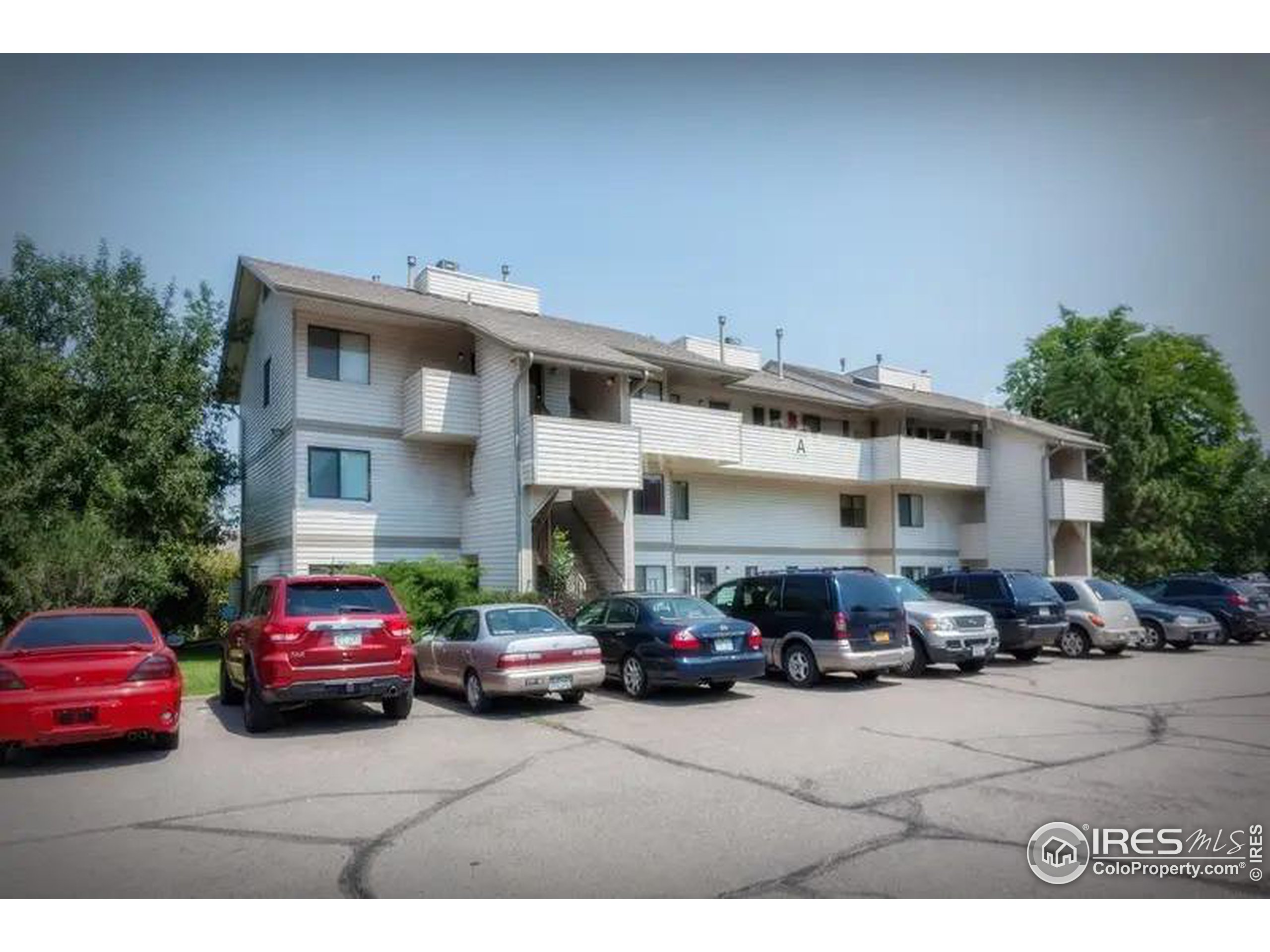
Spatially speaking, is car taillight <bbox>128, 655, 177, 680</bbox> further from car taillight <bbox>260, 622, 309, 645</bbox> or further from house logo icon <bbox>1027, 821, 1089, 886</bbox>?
house logo icon <bbox>1027, 821, 1089, 886</bbox>

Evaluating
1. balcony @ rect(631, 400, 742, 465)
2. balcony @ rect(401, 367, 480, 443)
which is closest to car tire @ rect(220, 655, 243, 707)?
balcony @ rect(401, 367, 480, 443)

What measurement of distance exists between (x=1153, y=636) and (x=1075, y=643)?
120 inches

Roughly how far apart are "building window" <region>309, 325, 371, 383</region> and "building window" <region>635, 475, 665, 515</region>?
8.60 meters

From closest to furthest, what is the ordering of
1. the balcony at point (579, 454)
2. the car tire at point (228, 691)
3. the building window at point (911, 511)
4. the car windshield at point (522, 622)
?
the car windshield at point (522, 622), the car tire at point (228, 691), the balcony at point (579, 454), the building window at point (911, 511)

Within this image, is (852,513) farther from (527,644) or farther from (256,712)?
(256,712)

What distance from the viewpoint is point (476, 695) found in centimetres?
1268

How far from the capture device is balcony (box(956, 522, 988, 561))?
1416 inches

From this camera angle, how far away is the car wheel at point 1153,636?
21047 millimetres

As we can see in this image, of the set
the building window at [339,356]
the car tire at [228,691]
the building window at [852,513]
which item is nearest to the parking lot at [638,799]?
the car tire at [228,691]

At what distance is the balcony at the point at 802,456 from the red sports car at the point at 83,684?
19921 millimetres

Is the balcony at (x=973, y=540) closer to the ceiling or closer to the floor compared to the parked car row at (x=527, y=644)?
closer to the ceiling

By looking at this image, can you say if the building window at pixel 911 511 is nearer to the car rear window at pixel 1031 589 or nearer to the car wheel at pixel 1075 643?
the car wheel at pixel 1075 643

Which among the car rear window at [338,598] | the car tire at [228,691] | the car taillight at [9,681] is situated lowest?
the car tire at [228,691]

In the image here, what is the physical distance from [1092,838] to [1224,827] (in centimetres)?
124
